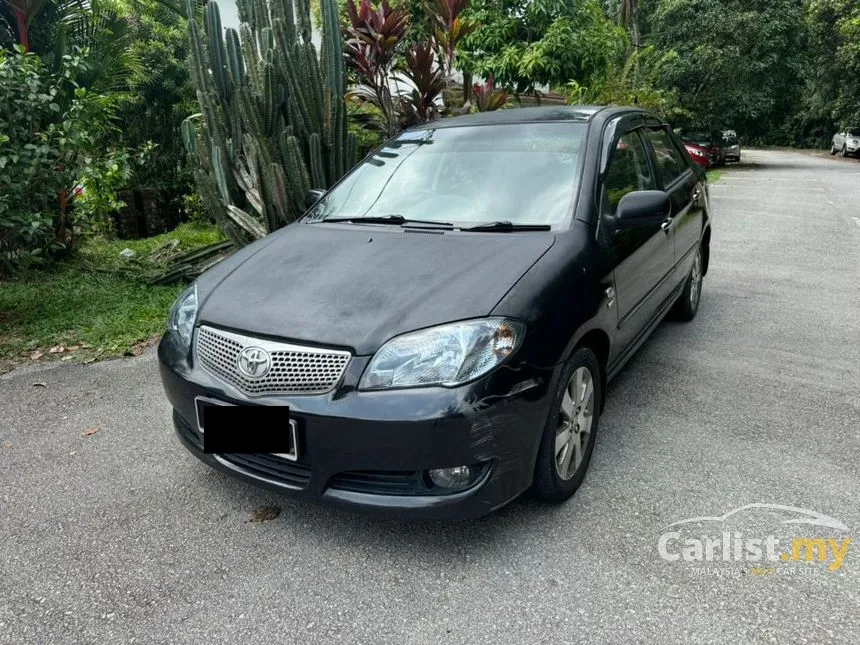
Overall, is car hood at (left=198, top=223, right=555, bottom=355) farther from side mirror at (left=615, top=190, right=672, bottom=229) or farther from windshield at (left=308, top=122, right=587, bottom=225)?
side mirror at (left=615, top=190, right=672, bottom=229)

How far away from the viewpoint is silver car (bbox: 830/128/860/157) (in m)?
27.5

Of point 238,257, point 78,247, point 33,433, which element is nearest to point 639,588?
point 238,257

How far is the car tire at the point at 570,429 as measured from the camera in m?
2.44

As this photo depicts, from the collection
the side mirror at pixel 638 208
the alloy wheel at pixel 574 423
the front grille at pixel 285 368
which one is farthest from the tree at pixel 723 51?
the front grille at pixel 285 368

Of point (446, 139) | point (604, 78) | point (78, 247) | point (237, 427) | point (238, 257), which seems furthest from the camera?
point (604, 78)

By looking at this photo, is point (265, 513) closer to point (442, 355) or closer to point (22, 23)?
point (442, 355)

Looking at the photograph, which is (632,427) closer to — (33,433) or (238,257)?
(238,257)

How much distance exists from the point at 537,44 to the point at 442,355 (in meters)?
9.48

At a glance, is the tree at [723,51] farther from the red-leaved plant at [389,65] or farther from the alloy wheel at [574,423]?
the alloy wheel at [574,423]

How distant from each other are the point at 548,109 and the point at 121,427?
298cm

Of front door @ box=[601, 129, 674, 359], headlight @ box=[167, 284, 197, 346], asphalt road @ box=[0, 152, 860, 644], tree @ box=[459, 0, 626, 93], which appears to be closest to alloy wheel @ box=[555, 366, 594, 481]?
asphalt road @ box=[0, 152, 860, 644]

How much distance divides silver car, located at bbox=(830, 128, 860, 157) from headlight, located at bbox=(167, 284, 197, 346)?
3092 cm

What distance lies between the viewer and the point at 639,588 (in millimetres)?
2184

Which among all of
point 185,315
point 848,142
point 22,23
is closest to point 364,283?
point 185,315
